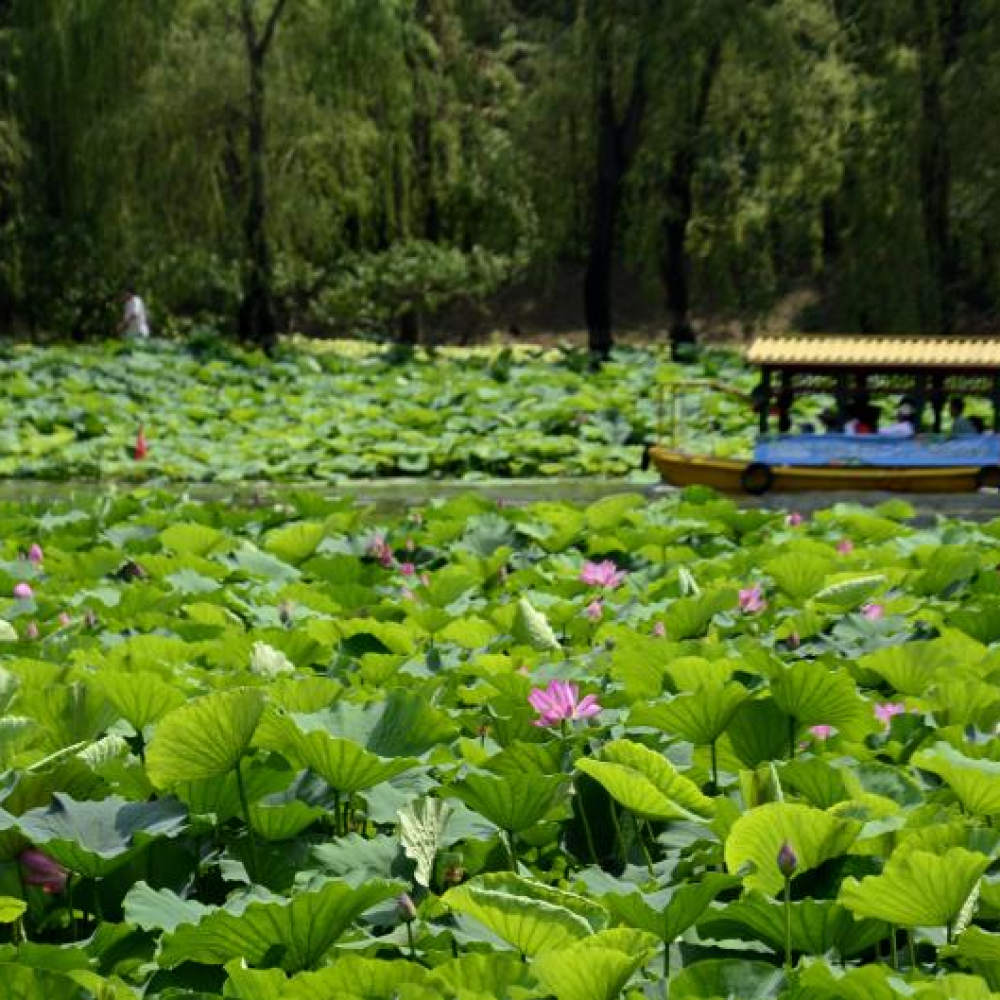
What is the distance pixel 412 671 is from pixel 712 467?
24.0 ft

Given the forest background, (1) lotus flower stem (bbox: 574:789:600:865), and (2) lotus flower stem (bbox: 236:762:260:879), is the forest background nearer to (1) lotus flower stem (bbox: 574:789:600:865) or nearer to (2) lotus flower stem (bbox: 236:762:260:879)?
(1) lotus flower stem (bbox: 574:789:600:865)

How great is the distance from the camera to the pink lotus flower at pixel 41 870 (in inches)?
A: 75.4

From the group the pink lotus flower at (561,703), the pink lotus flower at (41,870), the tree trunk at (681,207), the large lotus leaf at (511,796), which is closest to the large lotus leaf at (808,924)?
the large lotus leaf at (511,796)

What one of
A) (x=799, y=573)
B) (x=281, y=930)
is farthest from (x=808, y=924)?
(x=799, y=573)

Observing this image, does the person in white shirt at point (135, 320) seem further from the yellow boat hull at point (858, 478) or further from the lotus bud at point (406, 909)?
the lotus bud at point (406, 909)

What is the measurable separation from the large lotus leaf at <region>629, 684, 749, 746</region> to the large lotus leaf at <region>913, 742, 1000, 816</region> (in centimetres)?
24

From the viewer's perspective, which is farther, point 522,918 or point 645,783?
point 645,783

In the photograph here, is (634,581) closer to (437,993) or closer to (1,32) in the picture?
(437,993)

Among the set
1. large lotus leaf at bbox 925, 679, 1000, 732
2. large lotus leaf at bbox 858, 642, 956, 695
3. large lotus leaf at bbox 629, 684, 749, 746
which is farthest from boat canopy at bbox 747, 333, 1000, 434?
large lotus leaf at bbox 629, 684, 749, 746

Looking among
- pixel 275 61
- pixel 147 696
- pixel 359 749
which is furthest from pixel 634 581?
pixel 275 61

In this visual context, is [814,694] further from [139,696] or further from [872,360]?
[872,360]

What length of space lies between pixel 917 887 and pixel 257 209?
16016mm

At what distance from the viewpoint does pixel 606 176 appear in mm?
18281

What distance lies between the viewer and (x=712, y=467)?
10156 mm
